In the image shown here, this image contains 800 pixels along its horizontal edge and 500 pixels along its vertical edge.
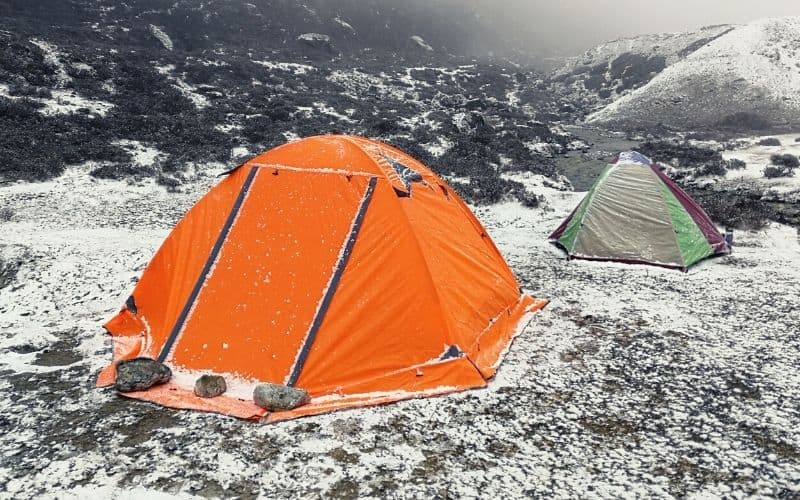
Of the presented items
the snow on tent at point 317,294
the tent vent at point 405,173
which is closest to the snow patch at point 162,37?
the snow on tent at point 317,294

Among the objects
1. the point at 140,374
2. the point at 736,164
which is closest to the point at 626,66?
the point at 736,164

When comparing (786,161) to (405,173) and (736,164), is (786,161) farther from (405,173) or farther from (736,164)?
(405,173)

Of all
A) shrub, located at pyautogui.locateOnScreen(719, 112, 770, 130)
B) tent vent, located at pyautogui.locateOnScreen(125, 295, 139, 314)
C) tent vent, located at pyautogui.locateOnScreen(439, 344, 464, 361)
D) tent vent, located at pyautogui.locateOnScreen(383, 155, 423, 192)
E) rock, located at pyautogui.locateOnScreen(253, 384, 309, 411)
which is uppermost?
tent vent, located at pyautogui.locateOnScreen(383, 155, 423, 192)

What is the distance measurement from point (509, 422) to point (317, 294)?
2398mm

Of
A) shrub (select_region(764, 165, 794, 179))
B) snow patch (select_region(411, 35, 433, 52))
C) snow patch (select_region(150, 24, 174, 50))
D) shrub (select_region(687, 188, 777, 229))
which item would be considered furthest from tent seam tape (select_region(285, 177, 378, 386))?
snow patch (select_region(411, 35, 433, 52))

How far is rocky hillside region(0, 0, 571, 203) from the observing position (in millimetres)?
16906

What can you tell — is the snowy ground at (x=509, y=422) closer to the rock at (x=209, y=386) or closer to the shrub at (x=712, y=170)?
the rock at (x=209, y=386)

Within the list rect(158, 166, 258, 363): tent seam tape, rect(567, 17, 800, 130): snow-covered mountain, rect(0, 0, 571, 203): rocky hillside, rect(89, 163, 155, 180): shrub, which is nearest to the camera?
rect(158, 166, 258, 363): tent seam tape

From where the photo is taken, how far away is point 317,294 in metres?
5.64

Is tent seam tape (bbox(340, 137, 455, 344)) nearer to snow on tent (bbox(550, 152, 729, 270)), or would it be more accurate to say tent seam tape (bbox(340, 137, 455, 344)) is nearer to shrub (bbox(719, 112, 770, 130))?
snow on tent (bbox(550, 152, 729, 270))

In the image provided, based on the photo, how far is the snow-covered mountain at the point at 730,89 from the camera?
113 feet

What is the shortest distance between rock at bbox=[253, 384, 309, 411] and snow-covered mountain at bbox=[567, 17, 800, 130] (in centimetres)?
3629

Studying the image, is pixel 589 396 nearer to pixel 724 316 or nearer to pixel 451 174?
pixel 724 316

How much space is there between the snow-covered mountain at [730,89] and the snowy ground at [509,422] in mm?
32280
